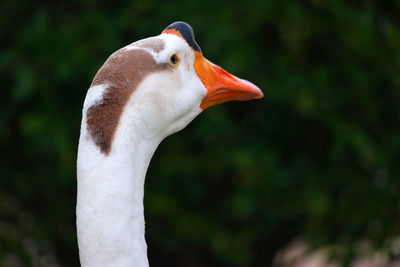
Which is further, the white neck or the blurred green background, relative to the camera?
the blurred green background

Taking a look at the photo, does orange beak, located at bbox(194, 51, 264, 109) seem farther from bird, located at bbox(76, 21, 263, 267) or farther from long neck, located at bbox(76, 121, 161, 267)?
long neck, located at bbox(76, 121, 161, 267)

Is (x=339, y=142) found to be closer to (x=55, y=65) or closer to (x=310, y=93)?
(x=310, y=93)

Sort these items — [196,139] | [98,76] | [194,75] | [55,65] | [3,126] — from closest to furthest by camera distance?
[98,76]
[194,75]
[55,65]
[3,126]
[196,139]

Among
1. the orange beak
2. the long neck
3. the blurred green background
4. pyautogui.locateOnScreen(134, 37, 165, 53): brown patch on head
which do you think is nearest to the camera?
the long neck

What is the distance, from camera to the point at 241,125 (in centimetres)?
386

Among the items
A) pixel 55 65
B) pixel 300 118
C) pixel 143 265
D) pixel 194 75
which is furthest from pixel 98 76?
pixel 300 118

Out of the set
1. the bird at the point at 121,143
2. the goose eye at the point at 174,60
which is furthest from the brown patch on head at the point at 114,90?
the goose eye at the point at 174,60

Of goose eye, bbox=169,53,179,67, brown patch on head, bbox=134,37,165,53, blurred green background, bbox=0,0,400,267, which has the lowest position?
blurred green background, bbox=0,0,400,267

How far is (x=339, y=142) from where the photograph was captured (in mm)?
3490

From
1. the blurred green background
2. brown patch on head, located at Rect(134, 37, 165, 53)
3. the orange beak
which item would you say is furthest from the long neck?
the blurred green background

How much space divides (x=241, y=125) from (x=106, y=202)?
2142 mm

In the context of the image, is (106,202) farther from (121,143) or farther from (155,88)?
(155,88)

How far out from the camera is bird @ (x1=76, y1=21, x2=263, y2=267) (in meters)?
1.80

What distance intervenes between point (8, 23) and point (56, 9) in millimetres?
326
